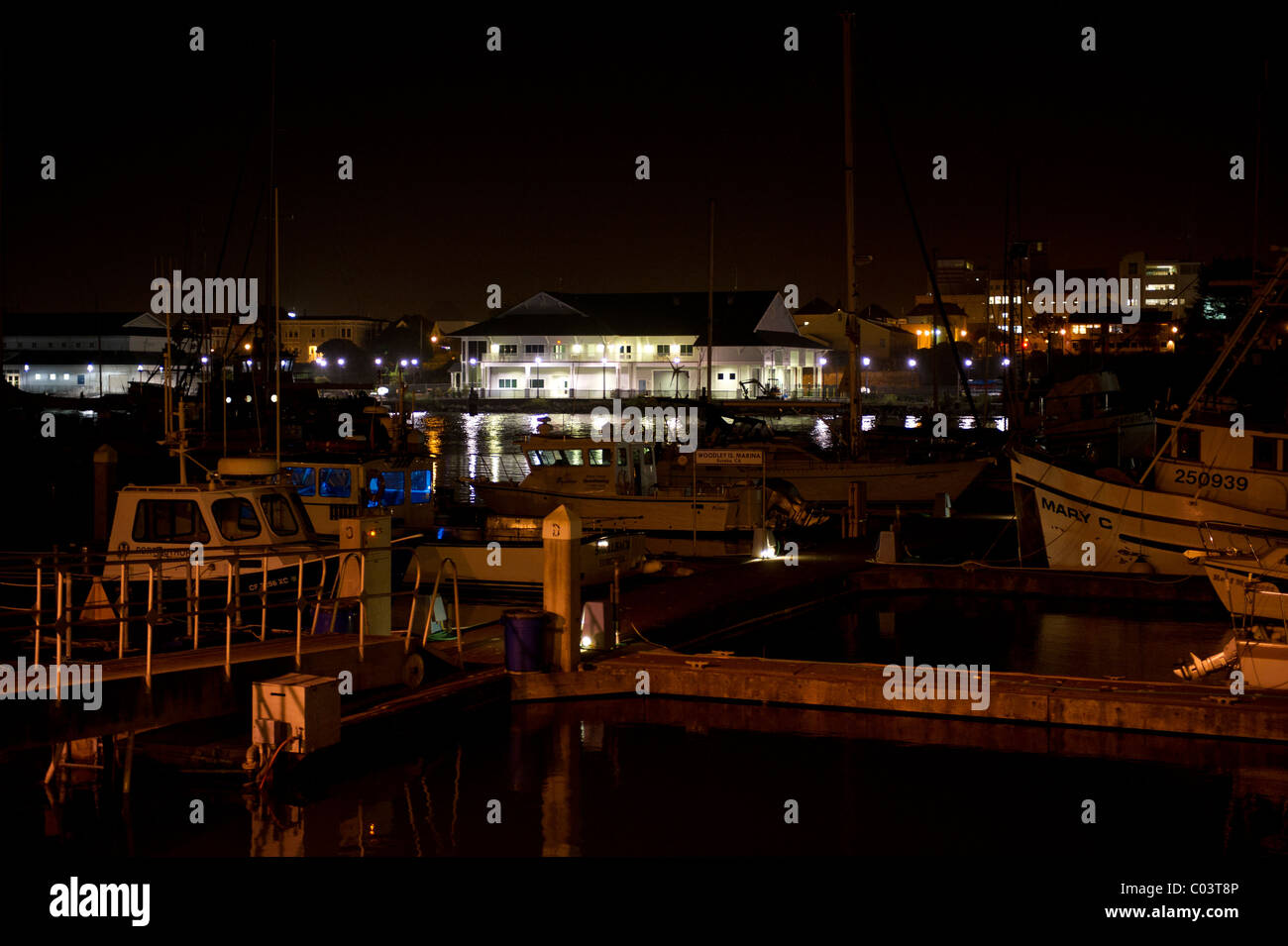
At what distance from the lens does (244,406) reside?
63.7 meters

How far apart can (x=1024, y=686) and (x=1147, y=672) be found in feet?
16.9

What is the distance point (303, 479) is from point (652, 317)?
83.9 metres

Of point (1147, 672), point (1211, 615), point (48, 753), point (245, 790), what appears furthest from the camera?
point (1211, 615)

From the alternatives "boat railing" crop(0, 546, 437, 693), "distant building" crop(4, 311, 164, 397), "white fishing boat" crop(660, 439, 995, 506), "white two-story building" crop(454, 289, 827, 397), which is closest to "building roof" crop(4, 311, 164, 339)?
"distant building" crop(4, 311, 164, 397)

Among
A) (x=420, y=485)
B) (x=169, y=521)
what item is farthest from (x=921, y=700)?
(x=420, y=485)

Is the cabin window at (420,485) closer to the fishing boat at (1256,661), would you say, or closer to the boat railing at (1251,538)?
the boat railing at (1251,538)

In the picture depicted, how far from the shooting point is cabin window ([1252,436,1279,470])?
21.1 m

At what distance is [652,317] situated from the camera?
104812 millimetres

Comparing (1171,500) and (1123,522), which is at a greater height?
(1171,500)
